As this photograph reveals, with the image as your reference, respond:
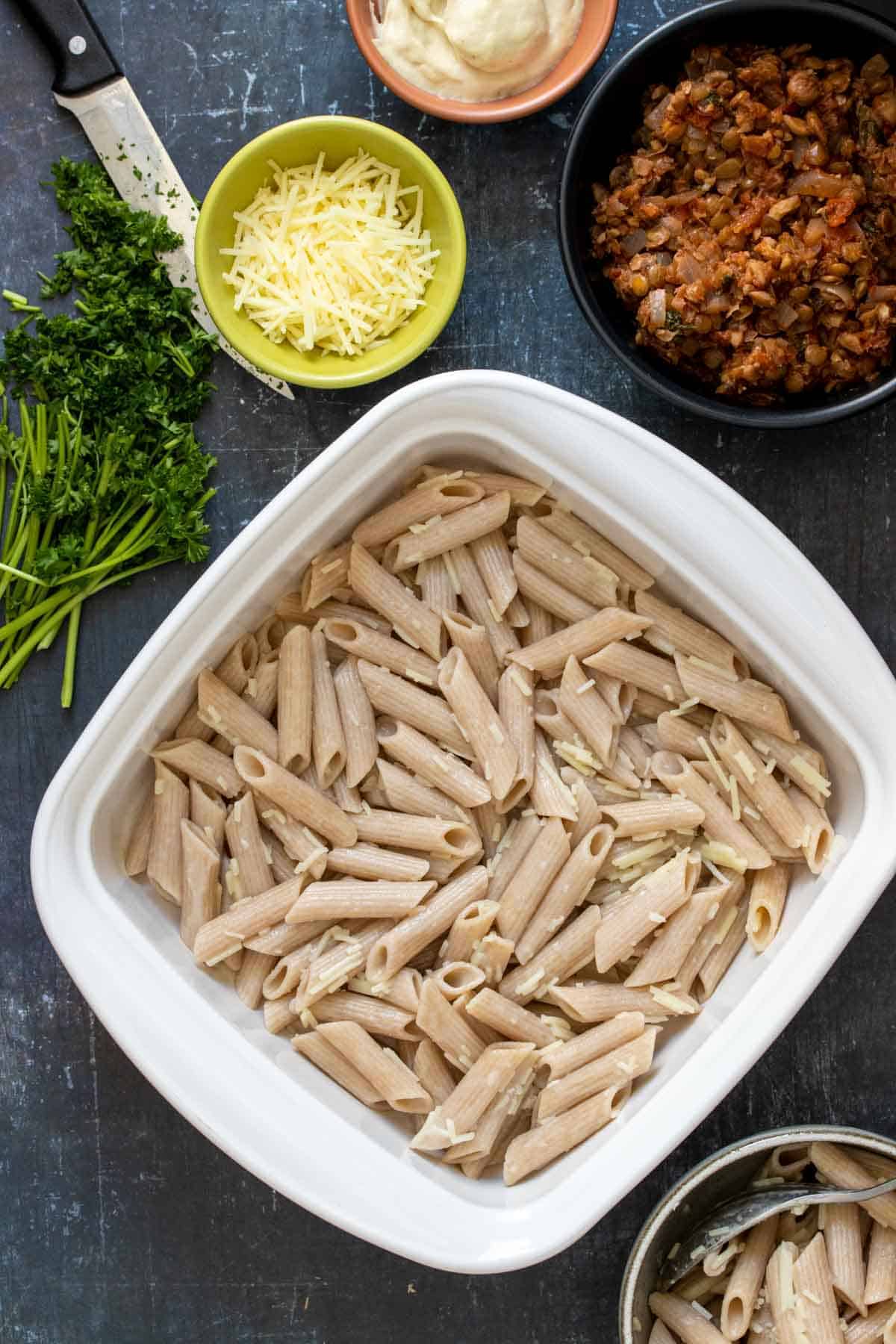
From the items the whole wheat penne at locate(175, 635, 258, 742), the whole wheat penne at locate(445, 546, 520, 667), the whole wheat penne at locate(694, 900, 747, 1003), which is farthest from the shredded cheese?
the whole wheat penne at locate(694, 900, 747, 1003)

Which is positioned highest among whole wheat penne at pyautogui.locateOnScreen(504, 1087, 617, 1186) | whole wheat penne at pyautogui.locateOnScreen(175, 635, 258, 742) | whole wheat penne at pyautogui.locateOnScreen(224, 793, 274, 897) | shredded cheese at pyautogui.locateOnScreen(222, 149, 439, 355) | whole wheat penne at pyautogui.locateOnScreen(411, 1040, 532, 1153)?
shredded cheese at pyautogui.locateOnScreen(222, 149, 439, 355)

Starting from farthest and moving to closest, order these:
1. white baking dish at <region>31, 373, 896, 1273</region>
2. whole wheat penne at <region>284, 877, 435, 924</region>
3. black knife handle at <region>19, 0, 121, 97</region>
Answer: black knife handle at <region>19, 0, 121, 97</region> → whole wheat penne at <region>284, 877, 435, 924</region> → white baking dish at <region>31, 373, 896, 1273</region>

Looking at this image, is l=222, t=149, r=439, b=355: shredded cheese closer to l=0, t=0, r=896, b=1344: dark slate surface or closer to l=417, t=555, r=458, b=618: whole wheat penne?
l=0, t=0, r=896, b=1344: dark slate surface

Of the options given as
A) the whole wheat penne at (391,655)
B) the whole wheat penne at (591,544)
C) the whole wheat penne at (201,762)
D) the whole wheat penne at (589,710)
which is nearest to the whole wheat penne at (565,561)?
the whole wheat penne at (591,544)

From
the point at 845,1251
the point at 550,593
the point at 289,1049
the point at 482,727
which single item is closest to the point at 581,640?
the point at 550,593

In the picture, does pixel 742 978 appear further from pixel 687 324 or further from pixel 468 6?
pixel 468 6

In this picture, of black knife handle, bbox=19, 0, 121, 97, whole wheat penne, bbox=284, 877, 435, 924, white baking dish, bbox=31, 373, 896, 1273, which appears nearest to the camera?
white baking dish, bbox=31, 373, 896, 1273

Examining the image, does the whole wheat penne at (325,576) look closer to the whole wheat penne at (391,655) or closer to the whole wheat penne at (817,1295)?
the whole wheat penne at (391,655)
